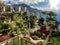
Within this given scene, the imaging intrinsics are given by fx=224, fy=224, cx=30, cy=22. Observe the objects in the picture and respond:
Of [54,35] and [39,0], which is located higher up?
[39,0]

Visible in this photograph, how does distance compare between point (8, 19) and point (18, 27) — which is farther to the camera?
point (8, 19)

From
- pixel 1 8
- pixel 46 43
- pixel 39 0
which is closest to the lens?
pixel 46 43

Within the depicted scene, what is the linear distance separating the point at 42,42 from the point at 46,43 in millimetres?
248

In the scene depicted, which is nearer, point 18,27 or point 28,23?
point 18,27

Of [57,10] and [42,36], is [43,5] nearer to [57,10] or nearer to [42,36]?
[57,10]

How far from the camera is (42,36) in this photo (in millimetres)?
12453

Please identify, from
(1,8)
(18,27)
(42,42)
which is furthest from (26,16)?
(42,42)

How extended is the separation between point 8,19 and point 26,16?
5.38 feet

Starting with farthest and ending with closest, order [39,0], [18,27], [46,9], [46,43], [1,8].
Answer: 1. [39,0]
2. [46,9]
3. [1,8]
4. [18,27]
5. [46,43]

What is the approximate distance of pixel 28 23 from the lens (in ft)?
45.3

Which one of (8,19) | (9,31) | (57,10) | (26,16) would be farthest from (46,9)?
(9,31)

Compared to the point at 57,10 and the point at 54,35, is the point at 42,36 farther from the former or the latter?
the point at 57,10

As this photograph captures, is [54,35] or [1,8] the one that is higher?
[1,8]

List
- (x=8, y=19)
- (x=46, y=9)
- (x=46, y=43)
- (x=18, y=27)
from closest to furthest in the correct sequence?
(x=46, y=43)
(x=18, y=27)
(x=8, y=19)
(x=46, y=9)
